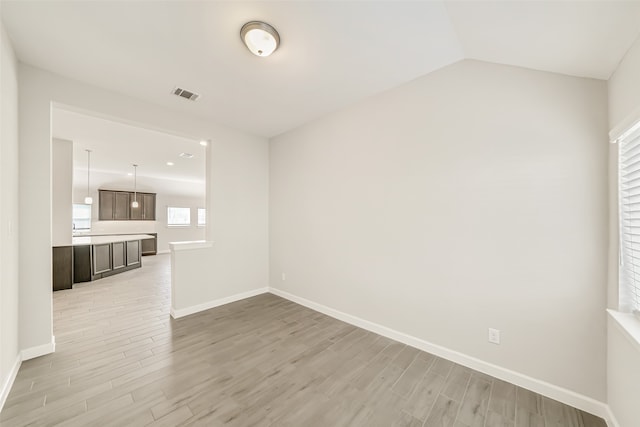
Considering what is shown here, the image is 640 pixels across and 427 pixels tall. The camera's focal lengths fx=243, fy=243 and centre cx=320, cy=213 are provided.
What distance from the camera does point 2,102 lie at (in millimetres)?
1761

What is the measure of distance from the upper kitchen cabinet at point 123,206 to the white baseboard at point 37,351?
24.3 feet

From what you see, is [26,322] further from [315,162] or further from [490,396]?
[490,396]

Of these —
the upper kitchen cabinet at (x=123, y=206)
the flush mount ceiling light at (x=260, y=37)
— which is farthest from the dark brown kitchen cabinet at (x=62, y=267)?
the flush mount ceiling light at (x=260, y=37)

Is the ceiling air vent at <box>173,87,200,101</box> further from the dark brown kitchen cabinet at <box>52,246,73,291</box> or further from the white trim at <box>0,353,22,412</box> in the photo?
the dark brown kitchen cabinet at <box>52,246,73,291</box>

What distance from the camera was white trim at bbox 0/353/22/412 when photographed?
1.73 metres

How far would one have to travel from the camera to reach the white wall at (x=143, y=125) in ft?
7.50

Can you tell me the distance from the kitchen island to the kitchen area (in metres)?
0.02

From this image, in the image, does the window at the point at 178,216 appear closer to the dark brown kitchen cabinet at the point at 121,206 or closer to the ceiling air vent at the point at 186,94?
the dark brown kitchen cabinet at the point at 121,206

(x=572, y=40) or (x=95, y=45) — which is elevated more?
(x=95, y=45)

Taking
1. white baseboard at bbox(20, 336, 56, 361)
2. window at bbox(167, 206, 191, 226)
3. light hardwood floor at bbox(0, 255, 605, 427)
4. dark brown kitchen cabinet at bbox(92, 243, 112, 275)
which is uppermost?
window at bbox(167, 206, 191, 226)

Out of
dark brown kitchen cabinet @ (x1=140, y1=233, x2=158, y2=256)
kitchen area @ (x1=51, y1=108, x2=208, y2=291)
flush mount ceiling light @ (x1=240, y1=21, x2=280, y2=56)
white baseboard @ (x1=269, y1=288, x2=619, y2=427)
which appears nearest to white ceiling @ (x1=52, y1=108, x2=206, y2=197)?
kitchen area @ (x1=51, y1=108, x2=208, y2=291)

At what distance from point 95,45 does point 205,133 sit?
152 centimetres

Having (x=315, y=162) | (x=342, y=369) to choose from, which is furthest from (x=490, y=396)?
(x=315, y=162)

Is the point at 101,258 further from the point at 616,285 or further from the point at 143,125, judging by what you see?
the point at 616,285
